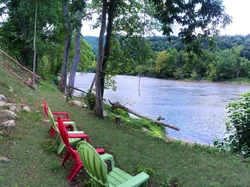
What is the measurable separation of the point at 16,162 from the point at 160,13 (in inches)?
206

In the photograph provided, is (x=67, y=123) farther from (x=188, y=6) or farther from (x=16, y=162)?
(x=188, y=6)

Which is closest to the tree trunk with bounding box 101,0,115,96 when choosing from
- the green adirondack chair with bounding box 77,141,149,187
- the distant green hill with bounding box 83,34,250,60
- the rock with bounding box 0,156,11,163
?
the distant green hill with bounding box 83,34,250,60

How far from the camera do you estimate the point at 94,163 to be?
274 centimetres

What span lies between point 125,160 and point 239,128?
3.76 m

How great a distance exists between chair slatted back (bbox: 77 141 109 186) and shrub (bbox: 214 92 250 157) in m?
4.81

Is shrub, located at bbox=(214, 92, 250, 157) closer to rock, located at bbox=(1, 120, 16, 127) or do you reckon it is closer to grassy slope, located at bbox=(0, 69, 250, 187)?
grassy slope, located at bbox=(0, 69, 250, 187)

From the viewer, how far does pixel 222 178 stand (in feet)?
13.8

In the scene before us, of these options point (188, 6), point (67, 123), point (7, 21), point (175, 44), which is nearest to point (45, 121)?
point (67, 123)

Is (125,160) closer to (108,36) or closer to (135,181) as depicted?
(135,181)

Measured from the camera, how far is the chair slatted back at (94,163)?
2.66 m

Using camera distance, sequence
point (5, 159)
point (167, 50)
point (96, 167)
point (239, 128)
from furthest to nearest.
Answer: point (167, 50), point (239, 128), point (5, 159), point (96, 167)

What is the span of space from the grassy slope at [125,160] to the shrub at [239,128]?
1.01 meters

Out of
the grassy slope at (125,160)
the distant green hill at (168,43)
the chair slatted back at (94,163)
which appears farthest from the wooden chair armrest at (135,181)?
the distant green hill at (168,43)

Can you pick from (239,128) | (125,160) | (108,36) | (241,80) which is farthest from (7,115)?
(241,80)
